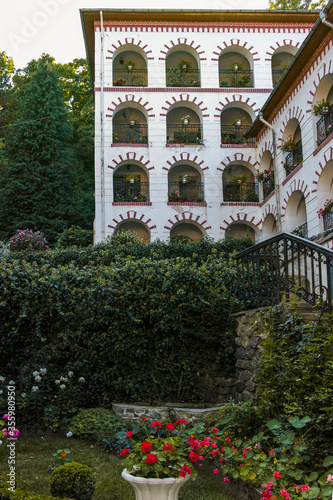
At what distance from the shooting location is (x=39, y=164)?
90.0ft

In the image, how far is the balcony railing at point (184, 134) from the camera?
2355cm

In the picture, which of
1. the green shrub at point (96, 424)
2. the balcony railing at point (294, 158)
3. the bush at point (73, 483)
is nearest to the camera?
the bush at point (73, 483)

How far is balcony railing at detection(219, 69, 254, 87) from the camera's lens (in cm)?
2409

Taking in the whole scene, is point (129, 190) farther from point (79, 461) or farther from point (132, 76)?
point (79, 461)

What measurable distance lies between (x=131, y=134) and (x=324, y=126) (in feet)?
33.9

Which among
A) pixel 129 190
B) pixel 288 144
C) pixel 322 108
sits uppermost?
pixel 322 108

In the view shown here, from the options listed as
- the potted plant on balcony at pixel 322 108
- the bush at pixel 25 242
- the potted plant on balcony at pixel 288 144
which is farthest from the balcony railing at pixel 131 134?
the potted plant on balcony at pixel 322 108

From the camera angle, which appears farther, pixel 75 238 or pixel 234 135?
pixel 234 135

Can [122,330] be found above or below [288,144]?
below

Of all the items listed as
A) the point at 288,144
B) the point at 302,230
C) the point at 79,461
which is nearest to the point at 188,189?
the point at 288,144

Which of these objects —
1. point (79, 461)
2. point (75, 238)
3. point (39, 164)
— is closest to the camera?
point (79, 461)

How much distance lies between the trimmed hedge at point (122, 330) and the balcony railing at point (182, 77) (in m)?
15.9

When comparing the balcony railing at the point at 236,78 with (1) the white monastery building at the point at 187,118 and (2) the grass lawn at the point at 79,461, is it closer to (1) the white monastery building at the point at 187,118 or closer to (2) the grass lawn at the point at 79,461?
(1) the white monastery building at the point at 187,118

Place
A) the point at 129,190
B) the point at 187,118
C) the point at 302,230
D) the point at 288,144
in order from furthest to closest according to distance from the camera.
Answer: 1. the point at 187,118
2. the point at 129,190
3. the point at 288,144
4. the point at 302,230
